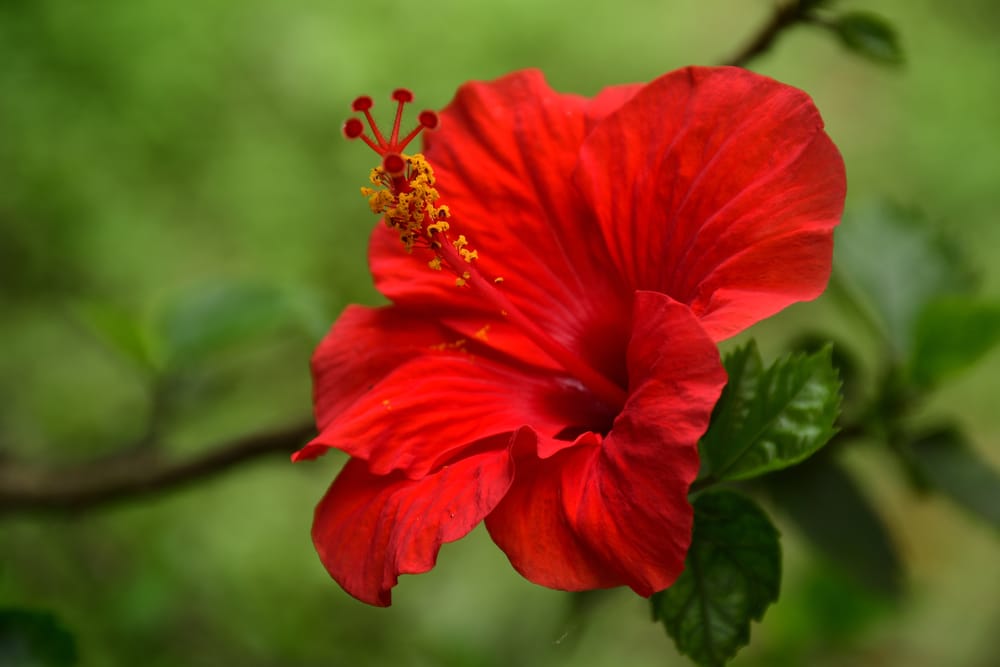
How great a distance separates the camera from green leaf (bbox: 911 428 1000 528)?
1.06 meters

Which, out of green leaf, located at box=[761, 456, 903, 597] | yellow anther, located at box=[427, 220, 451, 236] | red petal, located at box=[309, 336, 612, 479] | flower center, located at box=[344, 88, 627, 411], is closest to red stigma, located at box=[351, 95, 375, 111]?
flower center, located at box=[344, 88, 627, 411]

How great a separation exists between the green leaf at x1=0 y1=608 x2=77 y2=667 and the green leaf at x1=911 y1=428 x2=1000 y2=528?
88cm

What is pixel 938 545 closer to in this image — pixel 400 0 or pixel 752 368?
pixel 752 368

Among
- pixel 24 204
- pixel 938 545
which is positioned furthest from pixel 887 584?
pixel 24 204

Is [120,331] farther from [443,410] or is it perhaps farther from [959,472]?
[959,472]

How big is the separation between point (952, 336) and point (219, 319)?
3.09ft

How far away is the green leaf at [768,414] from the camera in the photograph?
2.57 ft

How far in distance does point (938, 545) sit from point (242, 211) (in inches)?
85.8

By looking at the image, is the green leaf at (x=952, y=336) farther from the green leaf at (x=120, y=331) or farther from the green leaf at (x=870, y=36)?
the green leaf at (x=120, y=331)

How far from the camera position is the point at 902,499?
268 centimetres

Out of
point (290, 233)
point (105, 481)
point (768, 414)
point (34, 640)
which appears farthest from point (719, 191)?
point (290, 233)

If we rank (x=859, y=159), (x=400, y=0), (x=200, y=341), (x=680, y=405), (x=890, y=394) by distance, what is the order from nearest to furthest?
1. (x=680, y=405)
2. (x=890, y=394)
3. (x=200, y=341)
4. (x=859, y=159)
5. (x=400, y=0)

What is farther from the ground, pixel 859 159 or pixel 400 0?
pixel 400 0

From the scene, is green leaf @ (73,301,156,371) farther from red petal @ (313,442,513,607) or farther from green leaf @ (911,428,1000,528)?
green leaf @ (911,428,1000,528)
